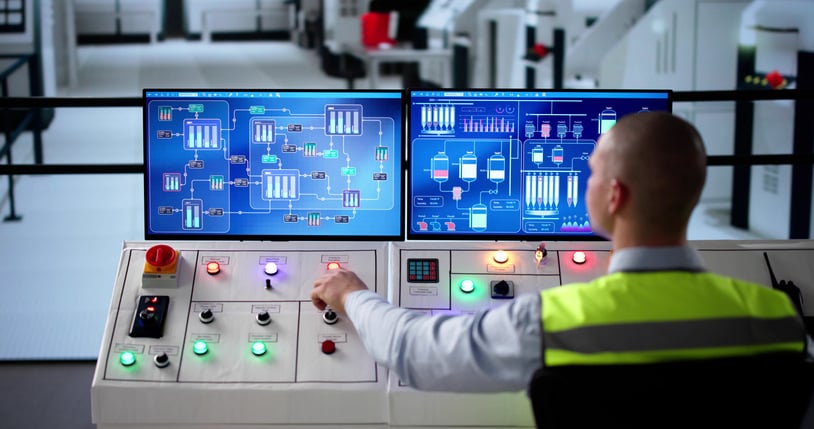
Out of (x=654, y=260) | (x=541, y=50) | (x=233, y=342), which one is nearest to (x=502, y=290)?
(x=233, y=342)

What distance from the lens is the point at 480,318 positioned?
1.50 meters

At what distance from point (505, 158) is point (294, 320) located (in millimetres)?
582

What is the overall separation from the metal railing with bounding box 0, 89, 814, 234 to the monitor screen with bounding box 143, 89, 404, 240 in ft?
0.87

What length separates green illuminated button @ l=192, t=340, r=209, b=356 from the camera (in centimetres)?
198

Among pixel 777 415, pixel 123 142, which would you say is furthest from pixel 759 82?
pixel 123 142

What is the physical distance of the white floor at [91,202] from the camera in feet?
12.7

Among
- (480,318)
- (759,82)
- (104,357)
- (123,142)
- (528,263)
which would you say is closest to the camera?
(480,318)

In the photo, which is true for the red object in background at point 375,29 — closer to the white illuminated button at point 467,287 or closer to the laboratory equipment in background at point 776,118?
the laboratory equipment in background at point 776,118

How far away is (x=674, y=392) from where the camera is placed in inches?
49.8

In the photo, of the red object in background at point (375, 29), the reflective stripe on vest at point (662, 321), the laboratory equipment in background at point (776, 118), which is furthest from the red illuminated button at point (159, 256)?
the red object in background at point (375, 29)

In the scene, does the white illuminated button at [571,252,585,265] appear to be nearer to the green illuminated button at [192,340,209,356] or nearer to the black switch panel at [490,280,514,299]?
the black switch panel at [490,280,514,299]

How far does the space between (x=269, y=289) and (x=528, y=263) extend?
56 cm

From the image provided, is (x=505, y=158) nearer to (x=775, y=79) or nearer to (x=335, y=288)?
(x=335, y=288)

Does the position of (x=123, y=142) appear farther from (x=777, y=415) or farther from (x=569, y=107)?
(x=777, y=415)
